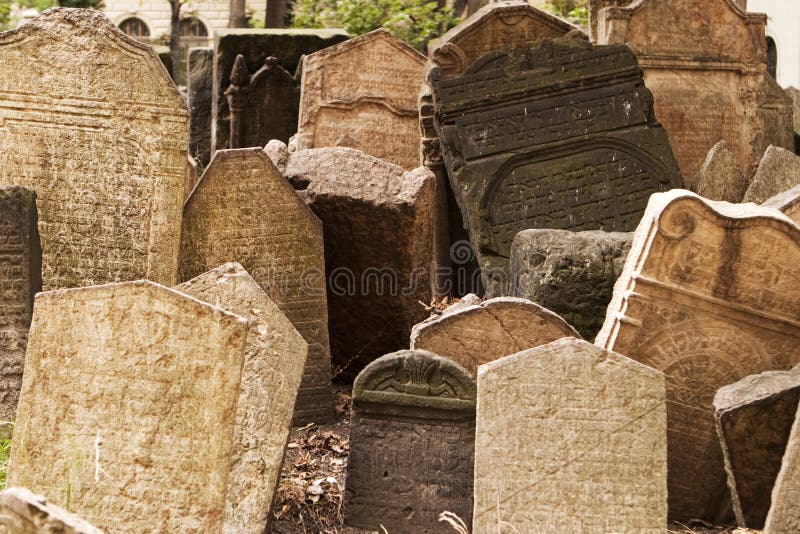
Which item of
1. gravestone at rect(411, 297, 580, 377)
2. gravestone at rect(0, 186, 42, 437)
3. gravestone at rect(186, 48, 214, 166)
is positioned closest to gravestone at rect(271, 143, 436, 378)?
gravestone at rect(411, 297, 580, 377)

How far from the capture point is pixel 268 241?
21.7ft

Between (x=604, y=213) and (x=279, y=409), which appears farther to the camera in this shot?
(x=604, y=213)

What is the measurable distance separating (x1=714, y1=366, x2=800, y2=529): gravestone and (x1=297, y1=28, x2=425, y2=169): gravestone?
5188mm

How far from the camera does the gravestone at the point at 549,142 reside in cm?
777

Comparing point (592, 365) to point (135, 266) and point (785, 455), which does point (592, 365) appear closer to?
point (785, 455)

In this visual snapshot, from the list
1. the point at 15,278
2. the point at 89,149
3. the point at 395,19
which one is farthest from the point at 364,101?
the point at 395,19

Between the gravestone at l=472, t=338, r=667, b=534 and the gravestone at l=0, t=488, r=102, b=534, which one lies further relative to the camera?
the gravestone at l=472, t=338, r=667, b=534

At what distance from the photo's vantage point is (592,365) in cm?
438

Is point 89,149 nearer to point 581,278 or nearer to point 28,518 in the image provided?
point 581,278

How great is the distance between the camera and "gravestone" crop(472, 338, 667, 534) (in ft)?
14.4

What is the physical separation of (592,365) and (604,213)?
3573 mm

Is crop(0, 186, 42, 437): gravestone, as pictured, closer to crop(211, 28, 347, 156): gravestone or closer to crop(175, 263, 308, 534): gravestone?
crop(175, 263, 308, 534): gravestone

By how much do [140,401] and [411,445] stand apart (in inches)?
51.8

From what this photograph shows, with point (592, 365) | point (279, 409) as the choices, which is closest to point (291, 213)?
point (279, 409)
